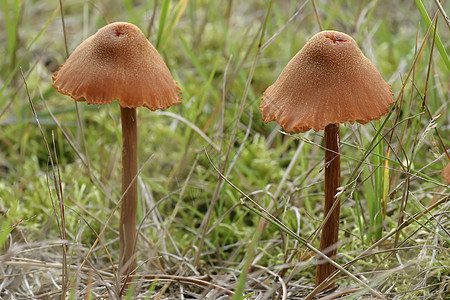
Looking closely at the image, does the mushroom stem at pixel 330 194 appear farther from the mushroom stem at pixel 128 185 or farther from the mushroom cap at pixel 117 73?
the mushroom stem at pixel 128 185

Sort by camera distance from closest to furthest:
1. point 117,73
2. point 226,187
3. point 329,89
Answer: point 329,89 < point 117,73 < point 226,187

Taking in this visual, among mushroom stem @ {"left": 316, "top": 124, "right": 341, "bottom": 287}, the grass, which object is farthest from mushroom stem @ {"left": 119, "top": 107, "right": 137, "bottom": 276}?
mushroom stem @ {"left": 316, "top": 124, "right": 341, "bottom": 287}

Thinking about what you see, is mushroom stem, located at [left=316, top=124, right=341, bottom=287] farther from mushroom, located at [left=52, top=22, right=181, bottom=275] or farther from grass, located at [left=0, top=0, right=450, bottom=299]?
mushroom, located at [left=52, top=22, right=181, bottom=275]

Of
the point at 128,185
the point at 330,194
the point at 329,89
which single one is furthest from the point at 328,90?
the point at 128,185

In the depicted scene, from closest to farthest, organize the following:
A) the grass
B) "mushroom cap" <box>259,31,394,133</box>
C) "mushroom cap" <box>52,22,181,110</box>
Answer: "mushroom cap" <box>259,31,394,133</box> → "mushroom cap" <box>52,22,181,110</box> → the grass

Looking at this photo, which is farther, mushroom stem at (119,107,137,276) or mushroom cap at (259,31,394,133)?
mushroom stem at (119,107,137,276)

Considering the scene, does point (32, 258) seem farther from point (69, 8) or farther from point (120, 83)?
point (69, 8)

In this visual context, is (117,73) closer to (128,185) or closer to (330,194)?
(128,185)
